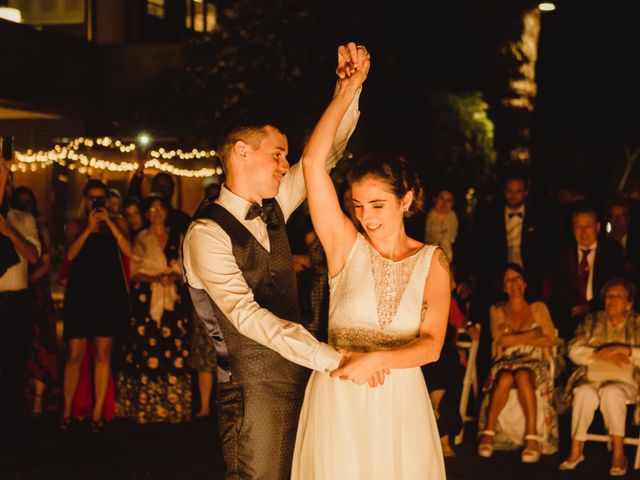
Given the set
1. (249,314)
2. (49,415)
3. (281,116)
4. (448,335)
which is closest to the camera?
(249,314)

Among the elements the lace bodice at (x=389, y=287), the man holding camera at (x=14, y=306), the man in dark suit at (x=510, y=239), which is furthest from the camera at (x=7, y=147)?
the lace bodice at (x=389, y=287)

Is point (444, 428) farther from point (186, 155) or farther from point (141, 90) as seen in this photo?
point (141, 90)

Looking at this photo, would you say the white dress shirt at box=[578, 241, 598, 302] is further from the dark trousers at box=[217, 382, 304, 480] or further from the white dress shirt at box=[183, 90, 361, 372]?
the dark trousers at box=[217, 382, 304, 480]

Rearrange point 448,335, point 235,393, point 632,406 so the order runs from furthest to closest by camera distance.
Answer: point 632,406 → point 448,335 → point 235,393

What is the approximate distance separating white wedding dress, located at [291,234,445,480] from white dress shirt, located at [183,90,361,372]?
207mm

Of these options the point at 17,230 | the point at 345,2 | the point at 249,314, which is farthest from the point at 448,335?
the point at 345,2

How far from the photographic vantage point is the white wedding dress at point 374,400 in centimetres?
349

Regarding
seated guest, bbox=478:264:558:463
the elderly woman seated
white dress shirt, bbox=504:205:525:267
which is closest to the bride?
the elderly woman seated

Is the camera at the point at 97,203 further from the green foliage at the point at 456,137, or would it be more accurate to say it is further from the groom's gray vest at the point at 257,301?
the green foliage at the point at 456,137

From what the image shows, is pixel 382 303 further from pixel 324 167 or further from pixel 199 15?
pixel 199 15

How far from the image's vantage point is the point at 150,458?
7.05m

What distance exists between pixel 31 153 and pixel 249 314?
14.5 m

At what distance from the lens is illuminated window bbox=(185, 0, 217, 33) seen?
69.2 feet

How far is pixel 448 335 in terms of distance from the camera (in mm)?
7242
